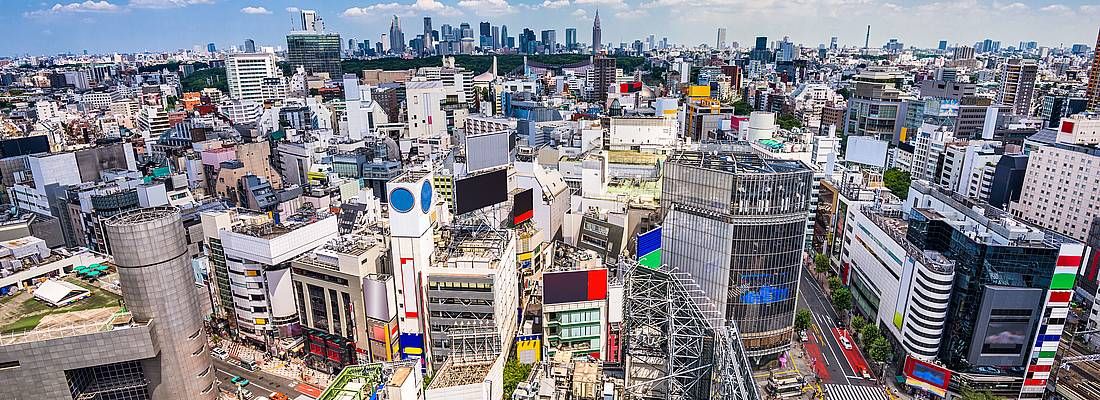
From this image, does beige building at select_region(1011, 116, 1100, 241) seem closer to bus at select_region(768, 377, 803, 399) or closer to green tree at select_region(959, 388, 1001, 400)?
green tree at select_region(959, 388, 1001, 400)

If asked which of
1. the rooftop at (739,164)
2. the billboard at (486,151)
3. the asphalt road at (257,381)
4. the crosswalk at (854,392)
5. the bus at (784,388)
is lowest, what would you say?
the asphalt road at (257,381)

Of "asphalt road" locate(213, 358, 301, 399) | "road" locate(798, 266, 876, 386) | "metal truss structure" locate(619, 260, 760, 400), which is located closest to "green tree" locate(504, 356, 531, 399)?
"metal truss structure" locate(619, 260, 760, 400)

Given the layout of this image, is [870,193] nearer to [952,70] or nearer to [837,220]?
[837,220]

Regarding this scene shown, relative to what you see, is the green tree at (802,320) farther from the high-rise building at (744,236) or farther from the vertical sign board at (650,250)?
the vertical sign board at (650,250)

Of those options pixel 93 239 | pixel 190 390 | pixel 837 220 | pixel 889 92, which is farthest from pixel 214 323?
pixel 889 92

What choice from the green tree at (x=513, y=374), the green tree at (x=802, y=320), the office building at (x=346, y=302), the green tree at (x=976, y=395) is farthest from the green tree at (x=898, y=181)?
the office building at (x=346, y=302)

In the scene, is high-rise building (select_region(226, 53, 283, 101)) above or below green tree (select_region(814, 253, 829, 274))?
above

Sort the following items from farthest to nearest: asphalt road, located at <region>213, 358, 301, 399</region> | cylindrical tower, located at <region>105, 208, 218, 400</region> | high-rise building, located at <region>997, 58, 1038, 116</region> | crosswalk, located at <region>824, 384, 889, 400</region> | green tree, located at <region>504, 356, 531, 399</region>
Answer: high-rise building, located at <region>997, 58, 1038, 116</region> → asphalt road, located at <region>213, 358, 301, 399</region> → crosswalk, located at <region>824, 384, 889, 400</region> → green tree, located at <region>504, 356, 531, 399</region> → cylindrical tower, located at <region>105, 208, 218, 400</region>
